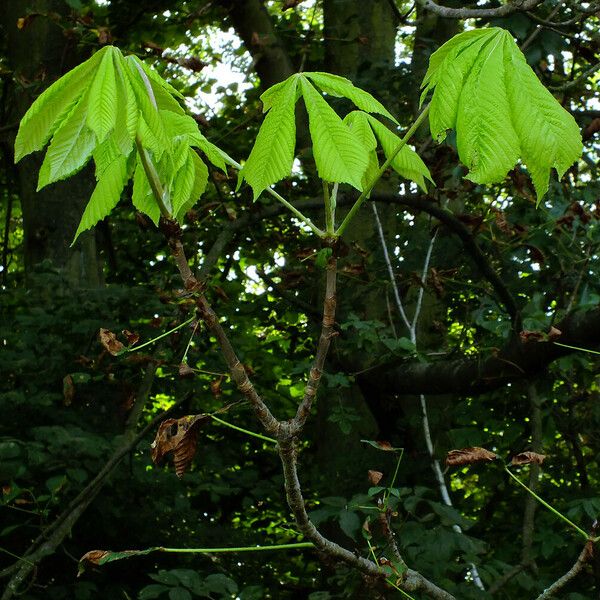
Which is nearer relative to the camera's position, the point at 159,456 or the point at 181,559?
the point at 159,456

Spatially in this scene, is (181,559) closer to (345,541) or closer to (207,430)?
(345,541)

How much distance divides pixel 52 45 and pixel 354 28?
2.18 metres

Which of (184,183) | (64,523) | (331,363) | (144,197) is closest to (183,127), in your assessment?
(184,183)

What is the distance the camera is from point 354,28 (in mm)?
6926

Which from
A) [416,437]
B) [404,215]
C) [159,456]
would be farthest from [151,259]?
[159,456]

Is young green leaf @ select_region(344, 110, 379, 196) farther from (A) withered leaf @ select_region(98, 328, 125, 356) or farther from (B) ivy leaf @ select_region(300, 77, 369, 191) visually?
(A) withered leaf @ select_region(98, 328, 125, 356)

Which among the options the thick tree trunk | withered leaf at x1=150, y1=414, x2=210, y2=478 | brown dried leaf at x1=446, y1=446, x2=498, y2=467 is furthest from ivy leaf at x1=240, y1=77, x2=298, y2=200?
the thick tree trunk

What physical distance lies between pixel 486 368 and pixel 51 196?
322 cm

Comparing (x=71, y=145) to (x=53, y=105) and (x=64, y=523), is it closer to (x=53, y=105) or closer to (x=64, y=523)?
(x=53, y=105)

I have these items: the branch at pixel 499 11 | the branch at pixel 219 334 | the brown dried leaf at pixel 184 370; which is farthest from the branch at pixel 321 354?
the branch at pixel 499 11

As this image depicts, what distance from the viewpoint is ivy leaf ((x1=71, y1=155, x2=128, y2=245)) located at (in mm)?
Result: 1592

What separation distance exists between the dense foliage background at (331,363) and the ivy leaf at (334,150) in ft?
6.27

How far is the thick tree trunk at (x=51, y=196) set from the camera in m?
6.08

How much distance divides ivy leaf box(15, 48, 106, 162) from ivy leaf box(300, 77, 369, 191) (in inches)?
13.9
